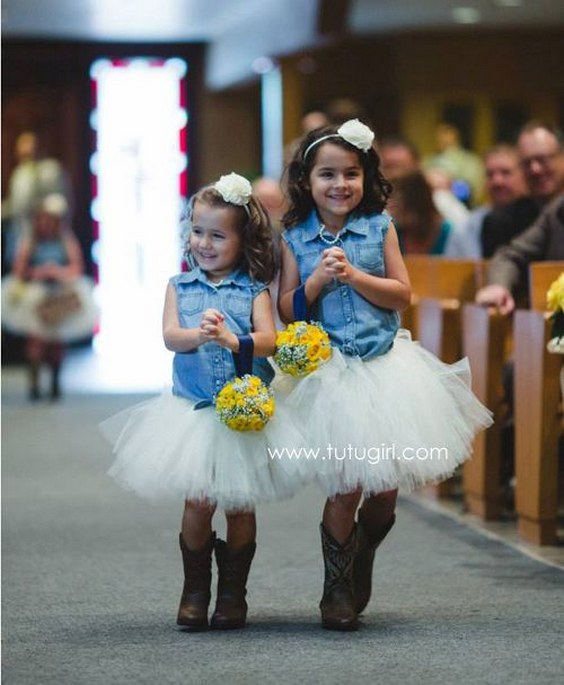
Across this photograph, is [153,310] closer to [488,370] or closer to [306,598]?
[488,370]

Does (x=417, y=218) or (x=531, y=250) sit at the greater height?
(x=417, y=218)

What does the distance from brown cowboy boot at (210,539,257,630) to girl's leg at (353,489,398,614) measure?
11.9 inches

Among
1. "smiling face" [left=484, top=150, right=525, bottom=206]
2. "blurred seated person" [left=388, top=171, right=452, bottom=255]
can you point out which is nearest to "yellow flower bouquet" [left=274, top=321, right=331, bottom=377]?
"blurred seated person" [left=388, top=171, right=452, bottom=255]

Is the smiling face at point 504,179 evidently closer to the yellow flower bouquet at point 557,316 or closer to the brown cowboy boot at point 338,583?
the yellow flower bouquet at point 557,316

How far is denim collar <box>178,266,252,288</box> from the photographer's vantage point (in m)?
4.24

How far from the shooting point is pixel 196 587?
4.23 metres

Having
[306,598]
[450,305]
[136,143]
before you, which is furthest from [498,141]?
[306,598]

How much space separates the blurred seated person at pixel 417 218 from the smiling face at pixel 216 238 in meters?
3.51

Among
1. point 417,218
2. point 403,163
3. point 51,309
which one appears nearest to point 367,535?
point 417,218

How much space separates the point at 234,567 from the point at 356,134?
1132mm

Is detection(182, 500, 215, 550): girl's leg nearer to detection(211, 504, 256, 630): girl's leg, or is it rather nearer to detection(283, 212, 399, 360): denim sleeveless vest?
detection(211, 504, 256, 630): girl's leg

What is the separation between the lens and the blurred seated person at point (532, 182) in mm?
7133

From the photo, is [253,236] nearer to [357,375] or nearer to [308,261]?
[308,261]

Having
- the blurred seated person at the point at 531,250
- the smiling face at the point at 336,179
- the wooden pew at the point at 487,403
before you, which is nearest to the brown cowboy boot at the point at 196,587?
the smiling face at the point at 336,179
